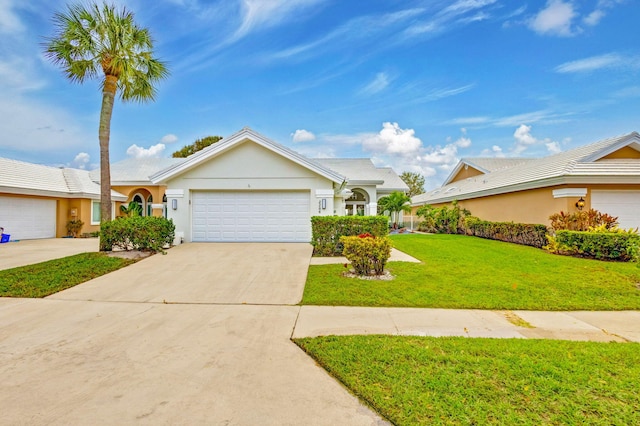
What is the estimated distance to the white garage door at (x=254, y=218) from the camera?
551 inches

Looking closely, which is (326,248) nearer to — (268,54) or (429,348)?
(429,348)

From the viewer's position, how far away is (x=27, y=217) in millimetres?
16516

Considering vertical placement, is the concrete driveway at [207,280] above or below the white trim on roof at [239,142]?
below

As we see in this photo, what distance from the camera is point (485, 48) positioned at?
44.1ft

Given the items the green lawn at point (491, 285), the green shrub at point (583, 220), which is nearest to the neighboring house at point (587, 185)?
the green shrub at point (583, 220)

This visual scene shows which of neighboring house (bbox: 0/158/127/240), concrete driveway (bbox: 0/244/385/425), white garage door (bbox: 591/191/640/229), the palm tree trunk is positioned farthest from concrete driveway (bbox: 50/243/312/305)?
white garage door (bbox: 591/191/640/229)

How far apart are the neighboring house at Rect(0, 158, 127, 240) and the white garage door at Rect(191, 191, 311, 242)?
9.40m

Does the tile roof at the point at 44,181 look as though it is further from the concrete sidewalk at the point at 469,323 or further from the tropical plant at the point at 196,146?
the concrete sidewalk at the point at 469,323

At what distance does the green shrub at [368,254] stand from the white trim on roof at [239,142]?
5.94 metres

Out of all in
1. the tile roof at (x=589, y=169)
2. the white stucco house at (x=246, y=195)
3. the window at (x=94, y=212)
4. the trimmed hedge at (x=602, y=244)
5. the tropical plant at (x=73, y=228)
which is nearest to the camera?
the trimmed hedge at (x=602, y=244)

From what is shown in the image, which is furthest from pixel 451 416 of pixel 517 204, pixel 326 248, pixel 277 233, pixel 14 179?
pixel 14 179

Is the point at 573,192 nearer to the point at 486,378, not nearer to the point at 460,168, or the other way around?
the point at 486,378

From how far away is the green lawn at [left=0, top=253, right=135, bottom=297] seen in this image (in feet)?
22.8

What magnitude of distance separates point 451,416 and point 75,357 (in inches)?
165
